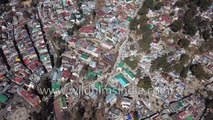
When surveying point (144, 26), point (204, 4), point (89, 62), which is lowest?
point (89, 62)

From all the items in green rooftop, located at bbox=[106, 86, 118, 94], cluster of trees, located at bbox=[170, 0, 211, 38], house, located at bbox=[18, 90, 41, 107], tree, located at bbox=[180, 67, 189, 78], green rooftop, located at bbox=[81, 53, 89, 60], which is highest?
cluster of trees, located at bbox=[170, 0, 211, 38]

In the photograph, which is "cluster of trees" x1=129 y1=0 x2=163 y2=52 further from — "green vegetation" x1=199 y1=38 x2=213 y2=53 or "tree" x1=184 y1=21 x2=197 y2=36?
"green vegetation" x1=199 y1=38 x2=213 y2=53

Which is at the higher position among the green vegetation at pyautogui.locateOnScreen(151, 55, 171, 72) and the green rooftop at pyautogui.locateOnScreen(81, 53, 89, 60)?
the green vegetation at pyautogui.locateOnScreen(151, 55, 171, 72)

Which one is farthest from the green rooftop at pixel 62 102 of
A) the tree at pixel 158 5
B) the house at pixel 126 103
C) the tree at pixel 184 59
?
the tree at pixel 158 5

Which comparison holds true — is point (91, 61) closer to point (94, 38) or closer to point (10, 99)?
point (94, 38)

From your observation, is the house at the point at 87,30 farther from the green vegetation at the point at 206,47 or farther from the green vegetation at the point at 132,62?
the green vegetation at the point at 206,47

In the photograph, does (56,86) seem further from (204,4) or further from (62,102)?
(204,4)

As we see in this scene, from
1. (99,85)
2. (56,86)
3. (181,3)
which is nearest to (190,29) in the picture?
(181,3)

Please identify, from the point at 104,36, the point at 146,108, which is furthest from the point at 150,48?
the point at 146,108

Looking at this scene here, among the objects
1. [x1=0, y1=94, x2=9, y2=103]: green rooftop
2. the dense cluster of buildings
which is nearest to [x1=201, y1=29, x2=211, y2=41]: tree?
the dense cluster of buildings
